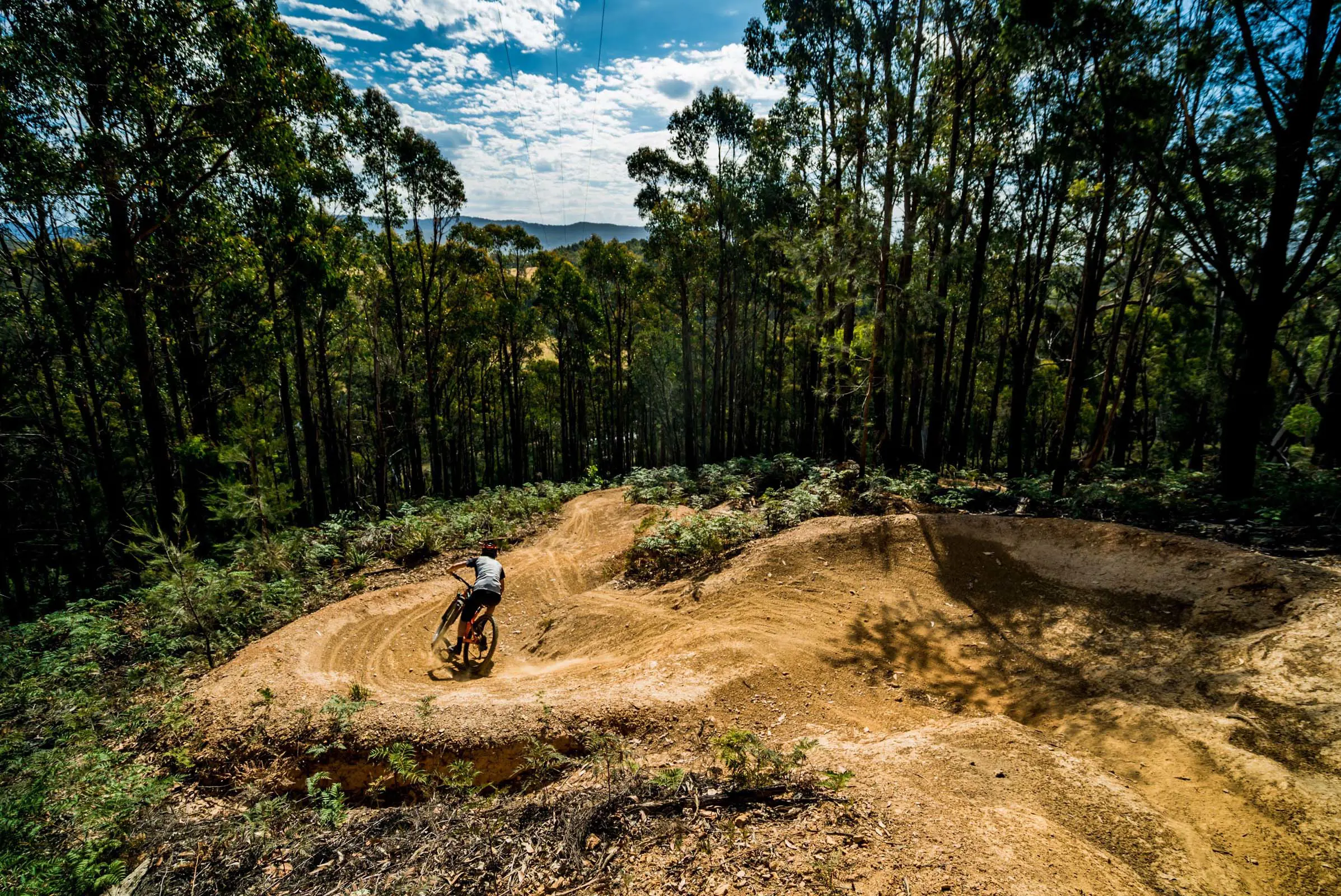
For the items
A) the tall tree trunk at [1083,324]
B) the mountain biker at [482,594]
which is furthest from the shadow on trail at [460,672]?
the tall tree trunk at [1083,324]

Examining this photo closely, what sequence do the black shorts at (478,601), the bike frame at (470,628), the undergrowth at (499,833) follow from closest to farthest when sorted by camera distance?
the undergrowth at (499,833) < the black shorts at (478,601) < the bike frame at (470,628)

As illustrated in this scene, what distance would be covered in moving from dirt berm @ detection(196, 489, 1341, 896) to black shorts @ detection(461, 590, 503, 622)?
88 cm

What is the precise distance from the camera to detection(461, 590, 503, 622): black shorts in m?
7.40

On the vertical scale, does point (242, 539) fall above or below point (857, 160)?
below

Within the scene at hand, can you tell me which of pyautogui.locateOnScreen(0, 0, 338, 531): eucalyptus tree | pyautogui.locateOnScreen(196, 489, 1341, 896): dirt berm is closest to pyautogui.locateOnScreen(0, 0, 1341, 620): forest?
pyautogui.locateOnScreen(0, 0, 338, 531): eucalyptus tree

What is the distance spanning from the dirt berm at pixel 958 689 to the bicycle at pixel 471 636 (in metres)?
0.33

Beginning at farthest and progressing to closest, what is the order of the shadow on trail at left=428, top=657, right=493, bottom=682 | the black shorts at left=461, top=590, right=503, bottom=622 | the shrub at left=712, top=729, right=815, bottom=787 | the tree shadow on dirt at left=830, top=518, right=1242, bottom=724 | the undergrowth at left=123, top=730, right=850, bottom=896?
1. the black shorts at left=461, top=590, right=503, bottom=622
2. the shadow on trail at left=428, top=657, right=493, bottom=682
3. the tree shadow on dirt at left=830, top=518, right=1242, bottom=724
4. the shrub at left=712, top=729, right=815, bottom=787
5. the undergrowth at left=123, top=730, right=850, bottom=896

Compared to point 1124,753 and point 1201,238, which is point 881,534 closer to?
point 1124,753

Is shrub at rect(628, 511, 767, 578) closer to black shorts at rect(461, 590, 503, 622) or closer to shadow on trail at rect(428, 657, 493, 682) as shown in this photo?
black shorts at rect(461, 590, 503, 622)

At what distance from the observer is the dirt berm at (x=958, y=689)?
311 cm

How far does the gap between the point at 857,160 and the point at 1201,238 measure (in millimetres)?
7735

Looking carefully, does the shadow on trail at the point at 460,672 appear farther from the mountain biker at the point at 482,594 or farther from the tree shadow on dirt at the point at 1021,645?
the tree shadow on dirt at the point at 1021,645

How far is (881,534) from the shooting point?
852cm

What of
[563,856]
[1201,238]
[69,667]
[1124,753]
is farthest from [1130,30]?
[69,667]
